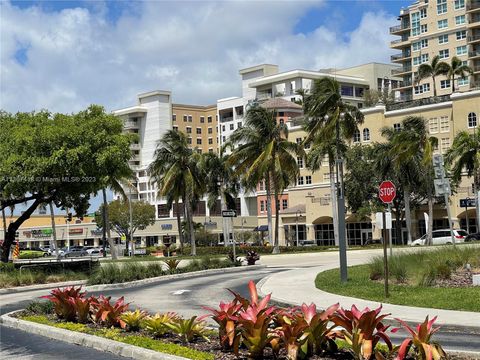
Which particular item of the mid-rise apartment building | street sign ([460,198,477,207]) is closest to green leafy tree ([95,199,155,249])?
the mid-rise apartment building

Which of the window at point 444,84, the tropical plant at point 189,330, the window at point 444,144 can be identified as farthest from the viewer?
the window at point 444,84

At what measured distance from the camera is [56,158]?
92.4 feet

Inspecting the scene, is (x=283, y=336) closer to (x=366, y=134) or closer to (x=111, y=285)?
(x=111, y=285)

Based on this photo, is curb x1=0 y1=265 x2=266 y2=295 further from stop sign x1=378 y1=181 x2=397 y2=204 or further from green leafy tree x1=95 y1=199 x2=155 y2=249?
green leafy tree x1=95 y1=199 x2=155 y2=249

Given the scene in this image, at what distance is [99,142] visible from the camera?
30.4m

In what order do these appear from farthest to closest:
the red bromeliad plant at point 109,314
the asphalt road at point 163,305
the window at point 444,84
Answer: the window at point 444,84, the red bromeliad plant at point 109,314, the asphalt road at point 163,305

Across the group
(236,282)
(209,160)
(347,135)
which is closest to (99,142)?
(236,282)

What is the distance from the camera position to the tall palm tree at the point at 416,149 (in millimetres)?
51134

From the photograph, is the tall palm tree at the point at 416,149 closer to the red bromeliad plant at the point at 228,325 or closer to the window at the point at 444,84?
the red bromeliad plant at the point at 228,325

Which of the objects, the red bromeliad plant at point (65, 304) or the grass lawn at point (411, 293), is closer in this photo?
the red bromeliad plant at point (65, 304)

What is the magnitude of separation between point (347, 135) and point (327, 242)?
3877cm

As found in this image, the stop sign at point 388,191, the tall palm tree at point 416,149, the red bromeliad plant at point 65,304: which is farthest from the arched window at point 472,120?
the red bromeliad plant at point 65,304

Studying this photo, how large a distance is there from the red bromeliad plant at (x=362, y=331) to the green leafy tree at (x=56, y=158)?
2136 cm

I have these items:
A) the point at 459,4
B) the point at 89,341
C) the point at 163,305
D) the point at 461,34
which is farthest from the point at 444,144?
the point at 89,341
